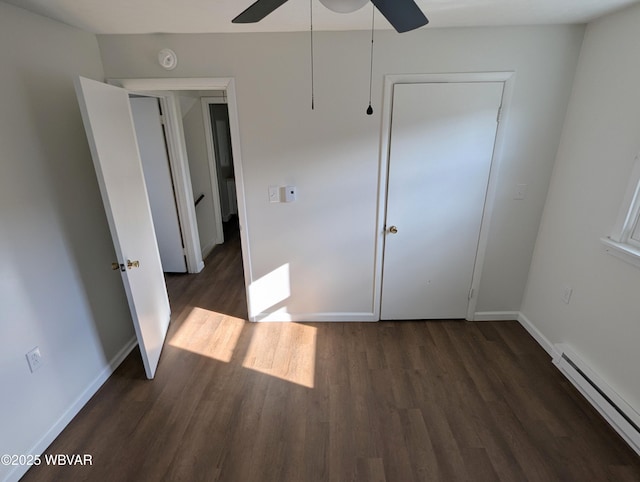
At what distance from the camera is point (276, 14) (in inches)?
70.6

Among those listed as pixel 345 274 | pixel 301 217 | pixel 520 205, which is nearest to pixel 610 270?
pixel 520 205

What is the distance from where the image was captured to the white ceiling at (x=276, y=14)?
1640mm

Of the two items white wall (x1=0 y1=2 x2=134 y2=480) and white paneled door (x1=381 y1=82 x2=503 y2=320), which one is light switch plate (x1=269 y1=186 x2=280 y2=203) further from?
white wall (x1=0 y1=2 x2=134 y2=480)

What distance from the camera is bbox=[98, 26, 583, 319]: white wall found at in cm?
213

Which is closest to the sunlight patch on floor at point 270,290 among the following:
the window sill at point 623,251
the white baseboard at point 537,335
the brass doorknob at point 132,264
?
the brass doorknob at point 132,264

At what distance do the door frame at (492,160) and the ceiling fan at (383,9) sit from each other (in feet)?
3.30

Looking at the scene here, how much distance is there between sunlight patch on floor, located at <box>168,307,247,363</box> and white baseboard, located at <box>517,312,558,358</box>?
2.42 meters

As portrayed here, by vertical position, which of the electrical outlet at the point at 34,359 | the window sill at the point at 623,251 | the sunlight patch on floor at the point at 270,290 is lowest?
the sunlight patch on floor at the point at 270,290

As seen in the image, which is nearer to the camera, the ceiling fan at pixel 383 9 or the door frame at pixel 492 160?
the ceiling fan at pixel 383 9

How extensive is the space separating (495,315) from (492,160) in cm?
137

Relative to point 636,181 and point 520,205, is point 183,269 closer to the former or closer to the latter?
point 520,205

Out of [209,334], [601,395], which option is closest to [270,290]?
[209,334]

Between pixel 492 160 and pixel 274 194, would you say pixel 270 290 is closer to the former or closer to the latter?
pixel 274 194

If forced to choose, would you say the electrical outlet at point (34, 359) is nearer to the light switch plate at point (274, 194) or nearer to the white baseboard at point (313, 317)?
the white baseboard at point (313, 317)
